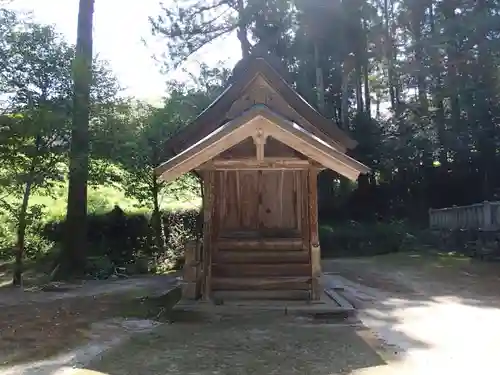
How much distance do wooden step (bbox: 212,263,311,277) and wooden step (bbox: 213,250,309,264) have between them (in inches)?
2.8

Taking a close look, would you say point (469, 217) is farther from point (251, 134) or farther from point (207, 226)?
point (251, 134)

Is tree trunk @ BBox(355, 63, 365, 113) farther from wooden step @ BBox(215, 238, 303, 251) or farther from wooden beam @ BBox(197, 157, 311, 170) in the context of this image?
wooden beam @ BBox(197, 157, 311, 170)

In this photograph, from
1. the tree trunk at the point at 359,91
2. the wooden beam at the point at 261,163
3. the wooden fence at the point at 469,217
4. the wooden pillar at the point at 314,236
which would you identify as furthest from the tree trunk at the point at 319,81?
the wooden beam at the point at 261,163

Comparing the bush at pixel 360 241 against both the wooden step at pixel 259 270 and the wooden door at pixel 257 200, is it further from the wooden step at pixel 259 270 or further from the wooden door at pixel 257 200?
the wooden step at pixel 259 270

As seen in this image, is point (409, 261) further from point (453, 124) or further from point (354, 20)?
point (354, 20)

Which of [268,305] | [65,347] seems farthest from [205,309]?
[65,347]

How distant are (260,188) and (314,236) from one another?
162 centimetres

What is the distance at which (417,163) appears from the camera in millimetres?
21812

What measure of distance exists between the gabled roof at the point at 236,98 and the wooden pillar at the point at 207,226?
3.30ft

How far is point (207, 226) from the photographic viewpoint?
26.4ft

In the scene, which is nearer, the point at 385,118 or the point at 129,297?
the point at 129,297

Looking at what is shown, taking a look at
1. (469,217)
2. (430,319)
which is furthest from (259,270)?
(469,217)

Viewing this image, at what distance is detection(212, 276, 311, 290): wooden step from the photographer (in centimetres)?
806

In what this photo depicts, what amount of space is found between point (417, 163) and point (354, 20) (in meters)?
6.86
